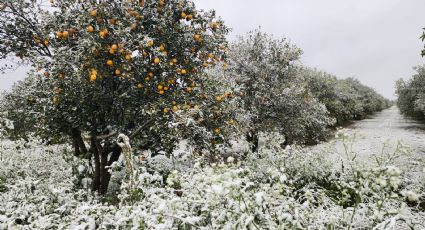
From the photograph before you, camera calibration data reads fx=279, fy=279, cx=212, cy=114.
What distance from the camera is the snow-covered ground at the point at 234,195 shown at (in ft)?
9.37

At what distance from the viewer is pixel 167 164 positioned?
36.3ft

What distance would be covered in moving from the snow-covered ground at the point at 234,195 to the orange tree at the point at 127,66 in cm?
115

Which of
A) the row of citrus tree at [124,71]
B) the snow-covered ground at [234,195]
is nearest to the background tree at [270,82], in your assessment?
the snow-covered ground at [234,195]

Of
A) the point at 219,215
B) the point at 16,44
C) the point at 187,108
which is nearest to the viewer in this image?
the point at 219,215

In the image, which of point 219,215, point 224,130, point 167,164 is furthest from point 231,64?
point 219,215

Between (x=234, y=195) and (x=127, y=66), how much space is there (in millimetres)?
3798

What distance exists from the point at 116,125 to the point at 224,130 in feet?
8.74

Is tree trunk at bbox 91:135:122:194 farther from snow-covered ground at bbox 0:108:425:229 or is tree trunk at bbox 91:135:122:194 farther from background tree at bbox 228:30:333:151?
background tree at bbox 228:30:333:151

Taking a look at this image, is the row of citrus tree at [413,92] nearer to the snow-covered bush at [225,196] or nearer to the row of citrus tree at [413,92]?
the row of citrus tree at [413,92]

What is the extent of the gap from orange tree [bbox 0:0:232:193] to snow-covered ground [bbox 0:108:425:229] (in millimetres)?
1154

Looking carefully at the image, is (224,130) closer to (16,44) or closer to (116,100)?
(116,100)

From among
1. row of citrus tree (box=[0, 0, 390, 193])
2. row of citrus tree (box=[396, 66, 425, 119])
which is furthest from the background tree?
row of citrus tree (box=[396, 66, 425, 119])

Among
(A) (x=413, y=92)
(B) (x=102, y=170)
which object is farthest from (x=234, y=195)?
(A) (x=413, y=92)

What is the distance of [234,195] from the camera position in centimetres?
280
